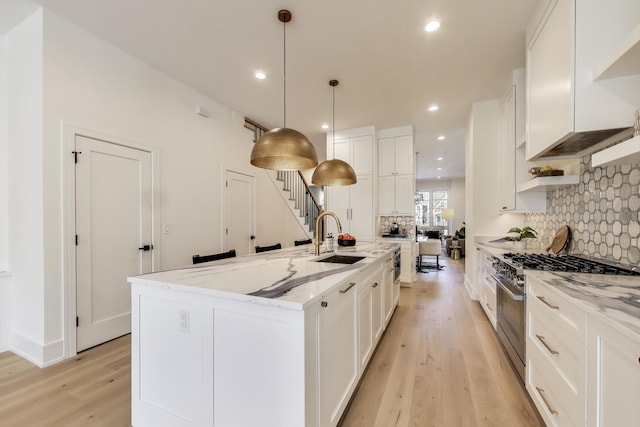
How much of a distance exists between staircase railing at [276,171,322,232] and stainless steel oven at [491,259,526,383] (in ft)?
14.0

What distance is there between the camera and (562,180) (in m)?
2.33

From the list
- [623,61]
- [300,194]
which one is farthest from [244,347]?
[300,194]

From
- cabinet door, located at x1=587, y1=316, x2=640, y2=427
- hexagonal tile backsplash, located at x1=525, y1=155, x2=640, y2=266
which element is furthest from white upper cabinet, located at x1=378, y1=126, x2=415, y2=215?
cabinet door, located at x1=587, y1=316, x2=640, y2=427

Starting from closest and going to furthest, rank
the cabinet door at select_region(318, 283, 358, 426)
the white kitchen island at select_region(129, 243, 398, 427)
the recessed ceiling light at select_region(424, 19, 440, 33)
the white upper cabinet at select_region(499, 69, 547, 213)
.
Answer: the white kitchen island at select_region(129, 243, 398, 427) < the cabinet door at select_region(318, 283, 358, 426) < the recessed ceiling light at select_region(424, 19, 440, 33) < the white upper cabinet at select_region(499, 69, 547, 213)

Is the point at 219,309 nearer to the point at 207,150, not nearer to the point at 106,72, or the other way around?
the point at 106,72

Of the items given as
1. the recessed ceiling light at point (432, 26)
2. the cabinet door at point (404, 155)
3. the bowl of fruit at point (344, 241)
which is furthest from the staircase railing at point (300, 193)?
the recessed ceiling light at point (432, 26)

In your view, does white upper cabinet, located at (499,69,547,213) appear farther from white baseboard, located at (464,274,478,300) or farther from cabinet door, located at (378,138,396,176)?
cabinet door, located at (378,138,396,176)

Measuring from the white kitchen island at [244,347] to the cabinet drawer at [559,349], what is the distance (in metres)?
1.10

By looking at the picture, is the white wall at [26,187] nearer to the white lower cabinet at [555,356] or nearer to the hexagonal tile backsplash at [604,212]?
the white lower cabinet at [555,356]

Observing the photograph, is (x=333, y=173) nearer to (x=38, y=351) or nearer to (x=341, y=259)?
(x=341, y=259)

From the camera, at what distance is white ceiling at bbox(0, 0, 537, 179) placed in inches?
89.7

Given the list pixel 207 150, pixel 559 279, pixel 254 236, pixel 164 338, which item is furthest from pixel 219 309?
pixel 254 236

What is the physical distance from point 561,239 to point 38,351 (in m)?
4.87

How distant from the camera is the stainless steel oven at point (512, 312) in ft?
6.24
